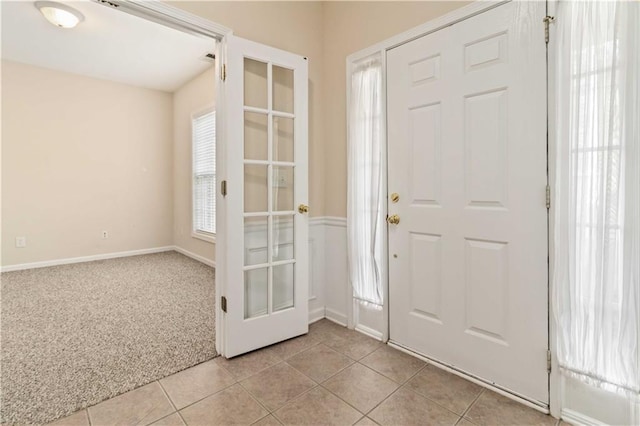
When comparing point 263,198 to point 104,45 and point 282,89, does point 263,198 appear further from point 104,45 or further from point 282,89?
point 104,45

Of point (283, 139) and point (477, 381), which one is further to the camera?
point (283, 139)

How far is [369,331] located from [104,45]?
442 cm

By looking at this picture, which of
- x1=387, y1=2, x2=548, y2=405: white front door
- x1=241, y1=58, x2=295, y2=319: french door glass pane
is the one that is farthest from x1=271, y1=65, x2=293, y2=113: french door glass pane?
x1=387, y1=2, x2=548, y2=405: white front door

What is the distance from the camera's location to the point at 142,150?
5223mm

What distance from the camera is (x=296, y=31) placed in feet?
8.16

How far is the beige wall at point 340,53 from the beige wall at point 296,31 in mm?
61

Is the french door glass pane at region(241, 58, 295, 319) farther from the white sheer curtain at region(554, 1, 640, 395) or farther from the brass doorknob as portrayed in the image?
the white sheer curtain at region(554, 1, 640, 395)

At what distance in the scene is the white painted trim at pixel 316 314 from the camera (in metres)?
2.63

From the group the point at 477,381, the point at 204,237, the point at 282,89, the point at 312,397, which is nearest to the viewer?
the point at 312,397

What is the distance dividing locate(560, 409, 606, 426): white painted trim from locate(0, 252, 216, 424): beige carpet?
2.03 metres

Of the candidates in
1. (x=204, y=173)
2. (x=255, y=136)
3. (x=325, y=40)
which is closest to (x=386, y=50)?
(x=325, y=40)

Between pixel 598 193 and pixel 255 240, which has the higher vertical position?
pixel 598 193

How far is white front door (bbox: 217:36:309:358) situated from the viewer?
6.71 feet

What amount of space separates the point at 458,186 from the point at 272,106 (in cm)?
141
